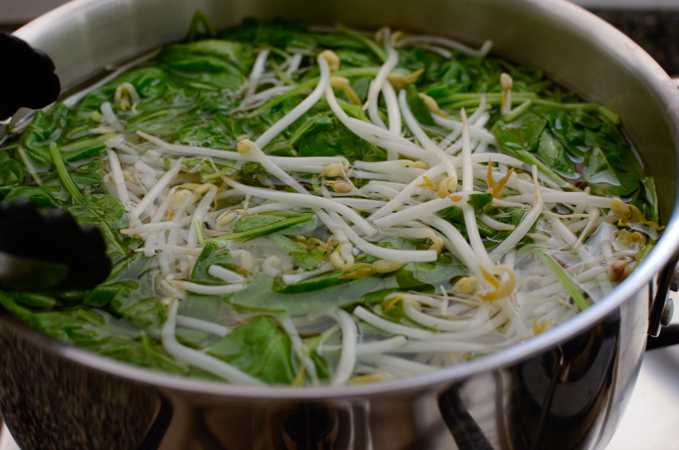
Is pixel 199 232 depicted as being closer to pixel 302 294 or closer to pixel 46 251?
pixel 302 294

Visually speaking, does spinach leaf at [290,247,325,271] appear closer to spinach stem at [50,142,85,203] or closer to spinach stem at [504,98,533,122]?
spinach stem at [50,142,85,203]

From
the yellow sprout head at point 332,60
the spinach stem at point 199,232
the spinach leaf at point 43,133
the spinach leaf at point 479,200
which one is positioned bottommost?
the spinach leaf at point 43,133

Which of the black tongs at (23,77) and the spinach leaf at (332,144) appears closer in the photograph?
the black tongs at (23,77)

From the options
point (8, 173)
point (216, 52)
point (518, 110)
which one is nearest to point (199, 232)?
point (8, 173)

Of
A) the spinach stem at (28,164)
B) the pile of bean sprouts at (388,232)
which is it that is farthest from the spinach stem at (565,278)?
the spinach stem at (28,164)

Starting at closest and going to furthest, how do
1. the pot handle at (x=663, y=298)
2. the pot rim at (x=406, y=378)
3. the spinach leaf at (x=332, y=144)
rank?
the pot rim at (x=406, y=378), the pot handle at (x=663, y=298), the spinach leaf at (x=332, y=144)

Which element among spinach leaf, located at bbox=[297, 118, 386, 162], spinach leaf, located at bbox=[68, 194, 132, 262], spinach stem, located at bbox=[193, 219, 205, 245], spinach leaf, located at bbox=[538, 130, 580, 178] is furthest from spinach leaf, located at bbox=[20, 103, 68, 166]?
spinach leaf, located at bbox=[538, 130, 580, 178]

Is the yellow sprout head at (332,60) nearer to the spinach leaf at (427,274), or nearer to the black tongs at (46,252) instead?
the spinach leaf at (427,274)
